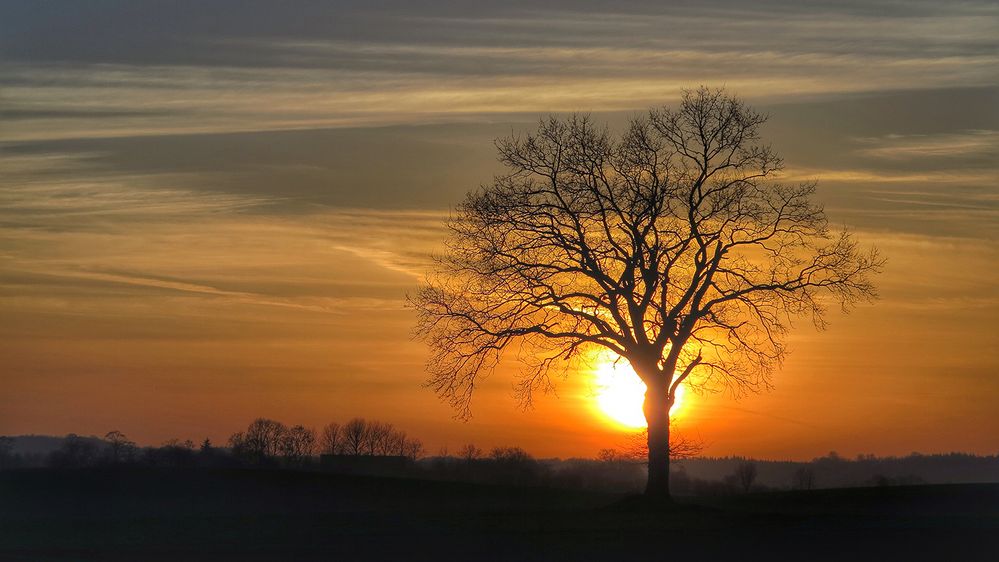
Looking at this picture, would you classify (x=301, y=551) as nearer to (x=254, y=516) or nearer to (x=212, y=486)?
(x=254, y=516)

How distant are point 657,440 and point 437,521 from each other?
7.19 m

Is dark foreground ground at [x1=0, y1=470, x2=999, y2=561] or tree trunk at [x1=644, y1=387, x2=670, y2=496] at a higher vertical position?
tree trunk at [x1=644, y1=387, x2=670, y2=496]

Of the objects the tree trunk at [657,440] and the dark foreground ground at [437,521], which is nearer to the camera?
the dark foreground ground at [437,521]

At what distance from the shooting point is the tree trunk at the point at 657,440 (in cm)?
3581

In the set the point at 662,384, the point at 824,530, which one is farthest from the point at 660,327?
the point at 824,530

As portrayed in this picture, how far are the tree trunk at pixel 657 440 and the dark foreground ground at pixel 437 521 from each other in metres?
1.17

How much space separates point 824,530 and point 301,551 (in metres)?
13.1

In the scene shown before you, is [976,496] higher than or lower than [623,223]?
lower

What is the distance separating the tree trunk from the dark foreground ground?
1166mm

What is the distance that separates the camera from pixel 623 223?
35875 mm

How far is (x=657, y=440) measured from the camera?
118 feet

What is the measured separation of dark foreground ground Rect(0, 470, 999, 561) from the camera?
26.4 meters

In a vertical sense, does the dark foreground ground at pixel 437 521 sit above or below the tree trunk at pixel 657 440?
below

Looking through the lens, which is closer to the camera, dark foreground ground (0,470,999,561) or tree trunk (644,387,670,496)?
dark foreground ground (0,470,999,561)
